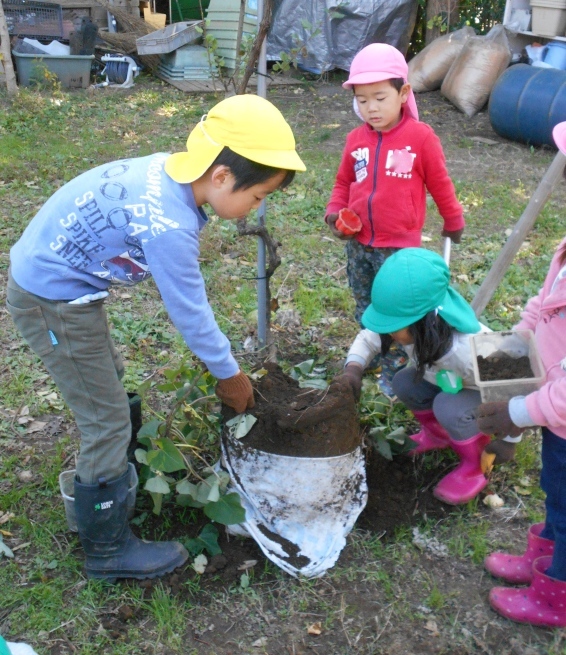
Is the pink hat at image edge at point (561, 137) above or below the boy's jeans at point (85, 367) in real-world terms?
above

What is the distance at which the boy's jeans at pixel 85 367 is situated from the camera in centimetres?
204

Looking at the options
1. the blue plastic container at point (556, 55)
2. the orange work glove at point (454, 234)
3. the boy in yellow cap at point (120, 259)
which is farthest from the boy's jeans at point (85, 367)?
the blue plastic container at point (556, 55)

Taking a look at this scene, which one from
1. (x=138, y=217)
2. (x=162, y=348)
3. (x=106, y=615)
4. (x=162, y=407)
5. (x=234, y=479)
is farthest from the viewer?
(x=162, y=348)

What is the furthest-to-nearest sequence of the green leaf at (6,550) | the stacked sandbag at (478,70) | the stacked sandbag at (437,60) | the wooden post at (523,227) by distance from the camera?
the stacked sandbag at (437,60) < the stacked sandbag at (478,70) < the wooden post at (523,227) < the green leaf at (6,550)

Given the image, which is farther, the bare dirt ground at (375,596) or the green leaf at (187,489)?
the green leaf at (187,489)

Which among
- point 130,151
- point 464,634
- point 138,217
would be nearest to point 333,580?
point 464,634

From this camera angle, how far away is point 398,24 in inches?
388

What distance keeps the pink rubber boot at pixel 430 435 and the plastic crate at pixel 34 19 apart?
9.86 meters

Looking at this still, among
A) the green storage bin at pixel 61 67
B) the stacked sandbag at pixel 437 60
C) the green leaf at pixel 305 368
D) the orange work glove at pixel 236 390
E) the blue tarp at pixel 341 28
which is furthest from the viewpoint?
the blue tarp at pixel 341 28

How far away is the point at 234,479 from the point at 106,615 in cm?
60

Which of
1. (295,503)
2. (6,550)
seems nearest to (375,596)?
(295,503)

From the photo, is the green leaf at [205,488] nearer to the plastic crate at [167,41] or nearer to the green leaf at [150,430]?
the green leaf at [150,430]

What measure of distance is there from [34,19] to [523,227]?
961cm

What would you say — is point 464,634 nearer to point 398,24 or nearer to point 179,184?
point 179,184
